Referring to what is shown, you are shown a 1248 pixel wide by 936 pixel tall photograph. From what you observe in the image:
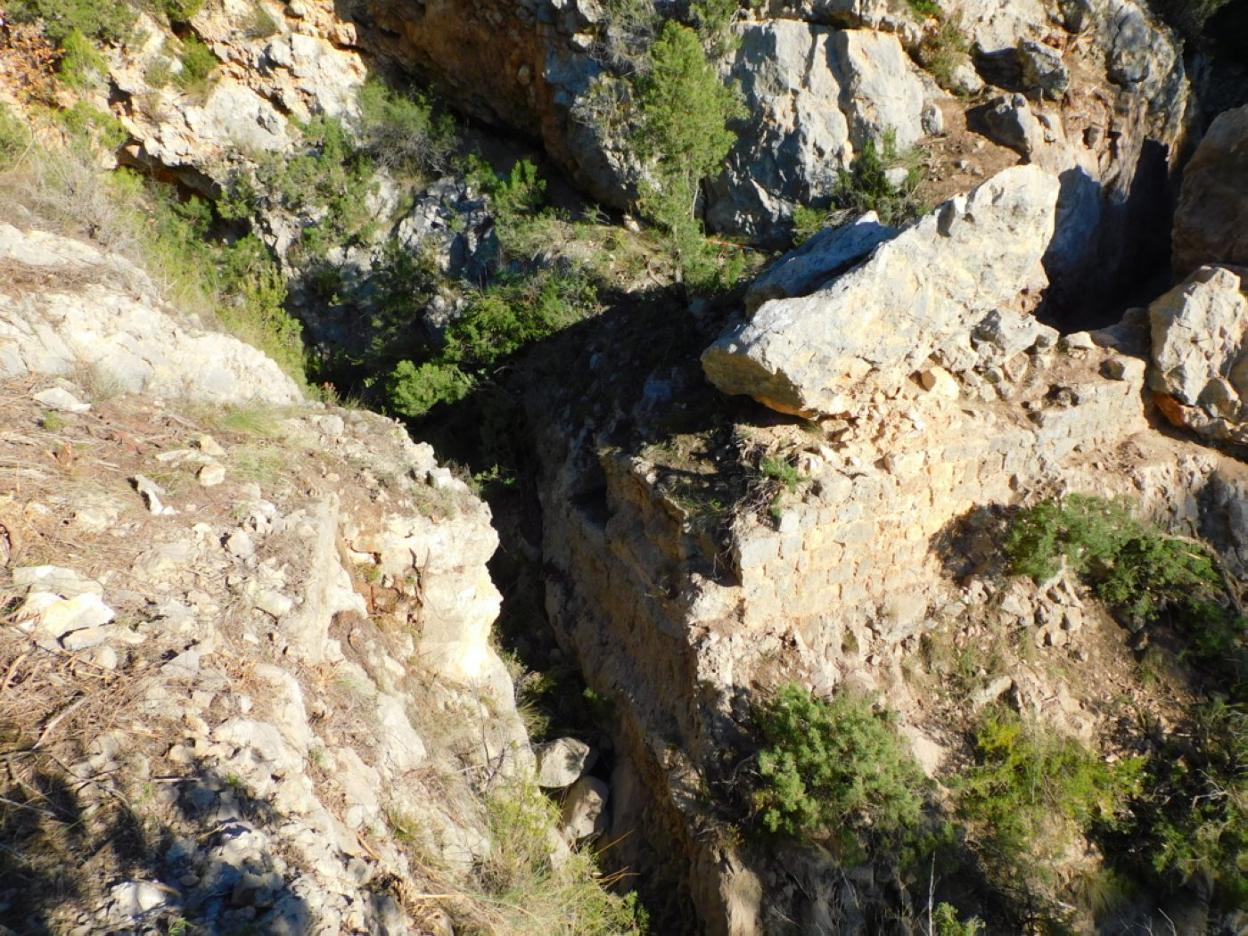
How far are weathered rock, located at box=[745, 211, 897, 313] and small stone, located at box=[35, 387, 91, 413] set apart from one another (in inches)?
208

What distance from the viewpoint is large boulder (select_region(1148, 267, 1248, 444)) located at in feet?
21.3

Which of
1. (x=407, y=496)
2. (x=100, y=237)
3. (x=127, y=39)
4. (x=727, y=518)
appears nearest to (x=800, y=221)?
(x=727, y=518)

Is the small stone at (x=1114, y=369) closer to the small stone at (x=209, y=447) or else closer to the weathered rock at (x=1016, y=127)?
the weathered rock at (x=1016, y=127)

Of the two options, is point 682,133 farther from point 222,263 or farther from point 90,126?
point 90,126

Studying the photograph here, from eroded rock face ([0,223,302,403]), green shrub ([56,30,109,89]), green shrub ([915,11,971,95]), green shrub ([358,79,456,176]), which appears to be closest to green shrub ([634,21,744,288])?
green shrub ([915,11,971,95])

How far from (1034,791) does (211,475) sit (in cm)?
629

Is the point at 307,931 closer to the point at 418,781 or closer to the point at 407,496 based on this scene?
the point at 418,781

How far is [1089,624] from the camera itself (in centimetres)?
617

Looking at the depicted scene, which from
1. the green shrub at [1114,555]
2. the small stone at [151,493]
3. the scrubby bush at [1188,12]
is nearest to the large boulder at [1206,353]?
the green shrub at [1114,555]

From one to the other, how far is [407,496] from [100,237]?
3821mm

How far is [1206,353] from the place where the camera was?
21.6ft

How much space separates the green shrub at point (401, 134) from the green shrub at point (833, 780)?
9321 millimetres

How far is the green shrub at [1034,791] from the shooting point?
5.24m

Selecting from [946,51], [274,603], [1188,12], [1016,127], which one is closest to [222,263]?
[274,603]
